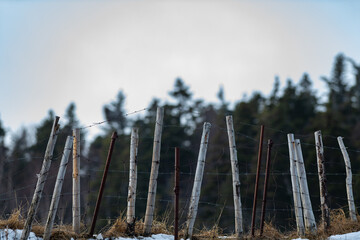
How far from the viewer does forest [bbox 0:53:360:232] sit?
20.9 m

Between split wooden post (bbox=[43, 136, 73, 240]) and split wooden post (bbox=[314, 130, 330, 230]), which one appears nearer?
split wooden post (bbox=[43, 136, 73, 240])

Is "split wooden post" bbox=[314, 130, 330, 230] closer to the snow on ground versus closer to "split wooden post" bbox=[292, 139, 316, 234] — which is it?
"split wooden post" bbox=[292, 139, 316, 234]

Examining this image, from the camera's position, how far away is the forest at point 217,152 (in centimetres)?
2092

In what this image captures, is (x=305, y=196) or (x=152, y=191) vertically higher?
(x=305, y=196)

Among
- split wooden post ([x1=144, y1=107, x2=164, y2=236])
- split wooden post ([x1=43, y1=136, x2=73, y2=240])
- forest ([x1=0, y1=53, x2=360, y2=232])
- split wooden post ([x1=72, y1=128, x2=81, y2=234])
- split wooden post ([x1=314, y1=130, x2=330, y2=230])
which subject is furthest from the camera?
forest ([x1=0, y1=53, x2=360, y2=232])

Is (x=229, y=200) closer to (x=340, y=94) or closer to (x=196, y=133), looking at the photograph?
(x=196, y=133)

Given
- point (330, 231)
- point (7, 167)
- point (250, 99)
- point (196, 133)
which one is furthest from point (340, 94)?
point (330, 231)

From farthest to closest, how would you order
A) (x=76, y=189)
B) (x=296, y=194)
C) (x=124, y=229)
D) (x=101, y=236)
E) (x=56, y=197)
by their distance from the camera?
(x=296, y=194), (x=124, y=229), (x=76, y=189), (x=101, y=236), (x=56, y=197)

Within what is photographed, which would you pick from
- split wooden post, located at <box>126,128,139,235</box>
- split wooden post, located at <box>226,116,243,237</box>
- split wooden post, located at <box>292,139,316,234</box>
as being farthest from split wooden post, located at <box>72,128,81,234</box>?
split wooden post, located at <box>292,139,316,234</box>

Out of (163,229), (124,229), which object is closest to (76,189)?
(124,229)

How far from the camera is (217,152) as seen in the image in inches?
1005

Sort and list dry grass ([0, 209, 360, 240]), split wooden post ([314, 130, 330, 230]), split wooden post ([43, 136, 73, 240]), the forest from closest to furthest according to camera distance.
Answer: split wooden post ([43, 136, 73, 240]) < dry grass ([0, 209, 360, 240]) < split wooden post ([314, 130, 330, 230]) < the forest

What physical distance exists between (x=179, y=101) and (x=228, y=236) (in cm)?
3018

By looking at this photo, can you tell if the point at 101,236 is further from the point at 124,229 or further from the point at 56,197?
the point at 56,197
